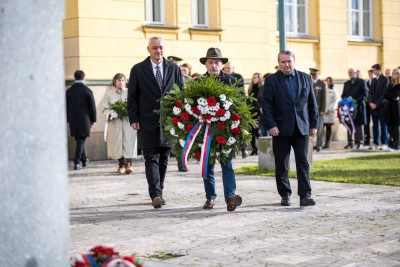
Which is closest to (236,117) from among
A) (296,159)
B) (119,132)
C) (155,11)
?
(296,159)

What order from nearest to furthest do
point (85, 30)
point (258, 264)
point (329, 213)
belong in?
point (258, 264) < point (329, 213) < point (85, 30)

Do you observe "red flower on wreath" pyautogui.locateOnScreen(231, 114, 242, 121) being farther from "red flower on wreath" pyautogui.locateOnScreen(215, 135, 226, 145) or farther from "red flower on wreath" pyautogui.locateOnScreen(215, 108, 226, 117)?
"red flower on wreath" pyautogui.locateOnScreen(215, 135, 226, 145)

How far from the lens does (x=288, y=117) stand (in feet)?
35.4

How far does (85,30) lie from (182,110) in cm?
935

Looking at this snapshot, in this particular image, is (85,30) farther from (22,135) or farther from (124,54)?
(22,135)

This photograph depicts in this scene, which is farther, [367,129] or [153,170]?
[367,129]

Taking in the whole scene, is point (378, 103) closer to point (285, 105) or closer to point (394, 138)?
point (394, 138)

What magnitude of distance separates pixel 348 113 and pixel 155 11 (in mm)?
5392

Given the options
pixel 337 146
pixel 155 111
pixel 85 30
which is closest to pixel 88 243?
pixel 155 111

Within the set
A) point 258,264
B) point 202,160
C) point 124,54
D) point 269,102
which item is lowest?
point 258,264

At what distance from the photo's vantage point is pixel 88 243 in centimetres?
827

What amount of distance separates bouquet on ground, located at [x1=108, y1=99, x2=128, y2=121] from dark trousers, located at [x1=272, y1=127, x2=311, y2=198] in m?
5.86

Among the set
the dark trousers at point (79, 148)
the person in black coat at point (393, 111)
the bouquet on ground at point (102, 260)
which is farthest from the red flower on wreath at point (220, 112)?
the person in black coat at point (393, 111)

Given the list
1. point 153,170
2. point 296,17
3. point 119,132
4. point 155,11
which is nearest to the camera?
point 153,170
